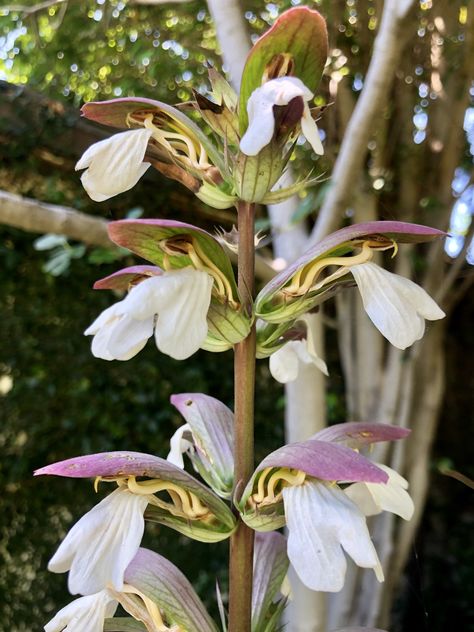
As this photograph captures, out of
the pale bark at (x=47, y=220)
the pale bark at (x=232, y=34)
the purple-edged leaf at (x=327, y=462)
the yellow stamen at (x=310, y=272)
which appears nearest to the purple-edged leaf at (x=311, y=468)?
the purple-edged leaf at (x=327, y=462)

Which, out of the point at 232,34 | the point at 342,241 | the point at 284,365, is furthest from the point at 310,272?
the point at 232,34

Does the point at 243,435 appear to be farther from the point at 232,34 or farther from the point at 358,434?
the point at 232,34

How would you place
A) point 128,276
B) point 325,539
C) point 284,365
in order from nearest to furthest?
point 325,539 < point 128,276 < point 284,365

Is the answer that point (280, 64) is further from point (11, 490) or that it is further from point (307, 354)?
point (11, 490)

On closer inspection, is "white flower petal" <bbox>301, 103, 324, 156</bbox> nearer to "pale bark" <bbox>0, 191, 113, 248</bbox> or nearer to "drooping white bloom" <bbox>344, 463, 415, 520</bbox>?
"drooping white bloom" <bbox>344, 463, 415, 520</bbox>

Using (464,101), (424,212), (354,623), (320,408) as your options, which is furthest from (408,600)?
(464,101)

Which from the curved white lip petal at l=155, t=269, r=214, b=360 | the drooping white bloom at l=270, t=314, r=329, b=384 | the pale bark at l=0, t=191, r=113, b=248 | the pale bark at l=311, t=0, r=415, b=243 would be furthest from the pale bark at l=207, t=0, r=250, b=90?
the curved white lip petal at l=155, t=269, r=214, b=360
